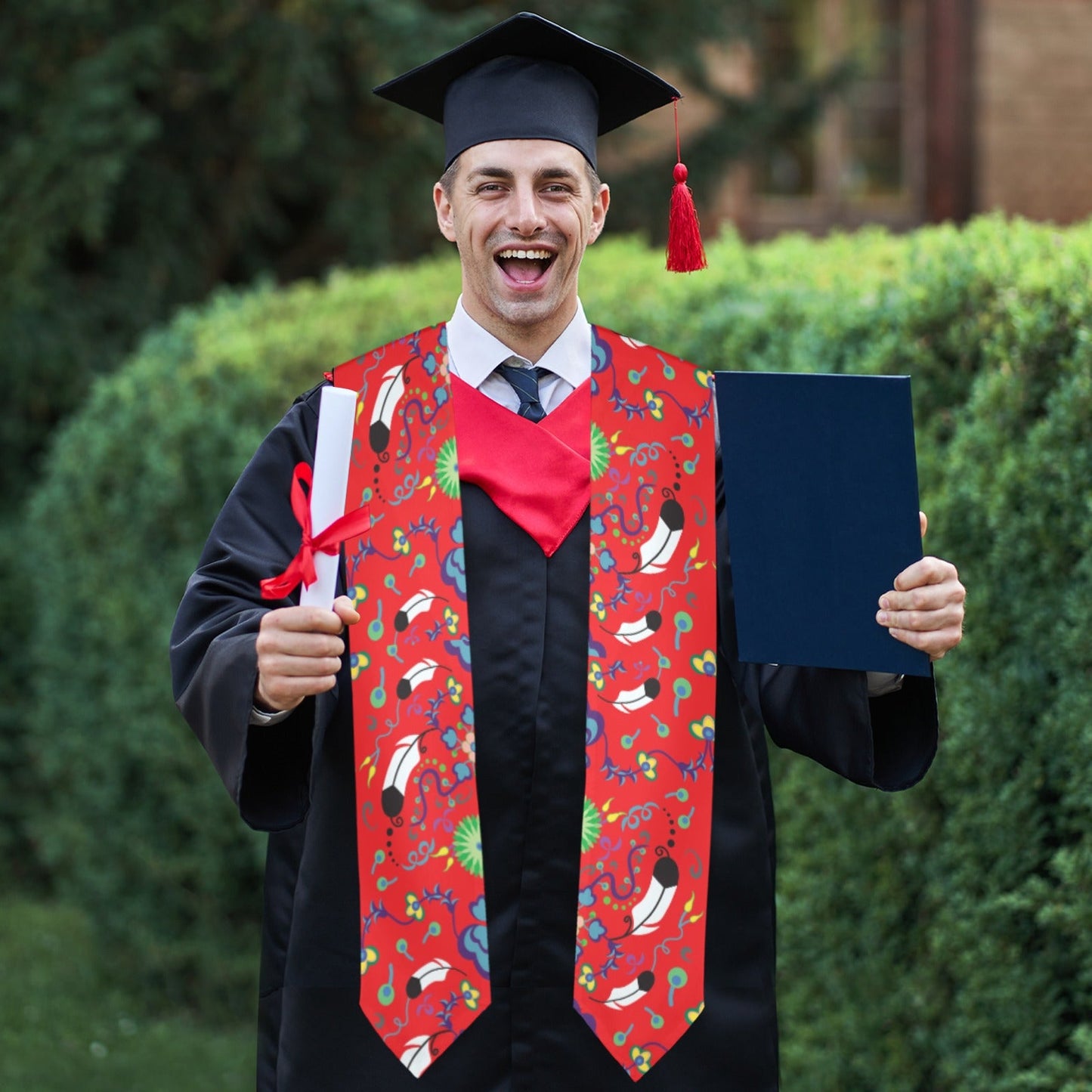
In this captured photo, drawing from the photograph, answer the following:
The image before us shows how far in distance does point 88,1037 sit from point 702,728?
13.3ft

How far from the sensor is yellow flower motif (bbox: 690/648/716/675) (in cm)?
246

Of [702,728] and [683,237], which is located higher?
[683,237]

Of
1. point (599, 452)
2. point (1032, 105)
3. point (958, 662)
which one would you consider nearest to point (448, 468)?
point (599, 452)

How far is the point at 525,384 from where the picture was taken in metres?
2.56

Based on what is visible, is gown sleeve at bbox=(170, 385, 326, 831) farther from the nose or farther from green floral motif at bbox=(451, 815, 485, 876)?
the nose

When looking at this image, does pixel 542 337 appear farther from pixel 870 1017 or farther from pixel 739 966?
pixel 870 1017

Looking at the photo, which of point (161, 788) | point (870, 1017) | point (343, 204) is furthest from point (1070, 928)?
point (343, 204)

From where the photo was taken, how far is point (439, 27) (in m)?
7.27

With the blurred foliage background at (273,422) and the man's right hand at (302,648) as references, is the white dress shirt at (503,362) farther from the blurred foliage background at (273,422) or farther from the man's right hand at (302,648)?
the blurred foliage background at (273,422)

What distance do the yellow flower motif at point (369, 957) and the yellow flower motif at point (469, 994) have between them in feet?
0.45

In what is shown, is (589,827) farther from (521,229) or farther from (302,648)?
(521,229)

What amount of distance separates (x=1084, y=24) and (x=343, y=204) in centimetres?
649

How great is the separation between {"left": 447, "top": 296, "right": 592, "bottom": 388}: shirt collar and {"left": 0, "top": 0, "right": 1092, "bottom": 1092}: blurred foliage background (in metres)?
1.07

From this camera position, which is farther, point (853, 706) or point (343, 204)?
point (343, 204)
